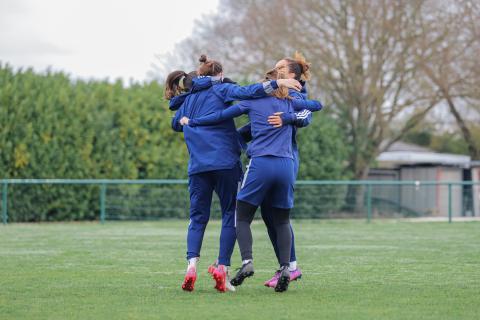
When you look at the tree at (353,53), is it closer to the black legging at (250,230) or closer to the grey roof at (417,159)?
the grey roof at (417,159)

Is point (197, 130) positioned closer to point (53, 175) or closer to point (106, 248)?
point (106, 248)

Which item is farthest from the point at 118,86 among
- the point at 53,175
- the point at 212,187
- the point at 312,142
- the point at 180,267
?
the point at 212,187

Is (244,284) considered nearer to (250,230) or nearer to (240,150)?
(250,230)

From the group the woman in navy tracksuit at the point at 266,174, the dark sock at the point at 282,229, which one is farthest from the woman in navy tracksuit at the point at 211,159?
the dark sock at the point at 282,229

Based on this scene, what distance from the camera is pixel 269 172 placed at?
7648 mm

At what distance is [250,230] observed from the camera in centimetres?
784

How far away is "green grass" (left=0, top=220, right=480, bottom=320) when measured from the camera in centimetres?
650

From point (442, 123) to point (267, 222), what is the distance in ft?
105

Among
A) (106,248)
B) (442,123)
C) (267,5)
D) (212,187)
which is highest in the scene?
(267,5)

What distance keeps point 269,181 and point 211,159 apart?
57 cm

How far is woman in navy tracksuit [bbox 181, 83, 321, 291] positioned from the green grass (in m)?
0.34

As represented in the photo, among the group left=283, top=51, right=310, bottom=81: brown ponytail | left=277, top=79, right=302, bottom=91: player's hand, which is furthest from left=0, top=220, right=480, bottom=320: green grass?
left=283, top=51, right=310, bottom=81: brown ponytail

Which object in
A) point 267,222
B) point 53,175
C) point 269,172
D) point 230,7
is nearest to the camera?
point 269,172

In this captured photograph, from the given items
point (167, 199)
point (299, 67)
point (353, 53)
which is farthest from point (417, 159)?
point (299, 67)
